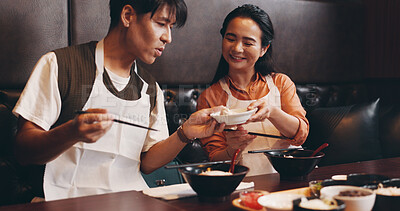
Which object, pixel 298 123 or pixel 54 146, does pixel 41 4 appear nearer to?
pixel 54 146

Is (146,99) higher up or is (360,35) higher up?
(360,35)

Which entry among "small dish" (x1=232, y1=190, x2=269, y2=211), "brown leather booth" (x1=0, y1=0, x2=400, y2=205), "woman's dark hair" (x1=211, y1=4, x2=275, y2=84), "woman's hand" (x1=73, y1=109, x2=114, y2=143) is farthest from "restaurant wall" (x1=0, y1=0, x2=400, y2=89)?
"small dish" (x1=232, y1=190, x2=269, y2=211)

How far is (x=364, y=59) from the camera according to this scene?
3.18m

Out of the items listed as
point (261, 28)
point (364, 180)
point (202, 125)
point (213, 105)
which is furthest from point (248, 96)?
point (364, 180)

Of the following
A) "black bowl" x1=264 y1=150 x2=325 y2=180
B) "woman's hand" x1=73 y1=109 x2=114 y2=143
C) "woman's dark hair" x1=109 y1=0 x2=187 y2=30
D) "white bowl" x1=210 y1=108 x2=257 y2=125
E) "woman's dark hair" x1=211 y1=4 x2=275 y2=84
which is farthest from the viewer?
"woman's dark hair" x1=211 y1=4 x2=275 y2=84

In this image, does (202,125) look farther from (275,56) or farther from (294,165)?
(275,56)

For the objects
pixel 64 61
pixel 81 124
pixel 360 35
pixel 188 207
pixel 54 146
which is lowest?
pixel 188 207

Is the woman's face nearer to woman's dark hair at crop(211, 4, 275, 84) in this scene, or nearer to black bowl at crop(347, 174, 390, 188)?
woman's dark hair at crop(211, 4, 275, 84)

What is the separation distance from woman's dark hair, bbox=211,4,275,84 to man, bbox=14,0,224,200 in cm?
49

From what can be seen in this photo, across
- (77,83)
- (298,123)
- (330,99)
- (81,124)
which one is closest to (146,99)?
(77,83)

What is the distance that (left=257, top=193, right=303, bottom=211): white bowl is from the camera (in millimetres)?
973

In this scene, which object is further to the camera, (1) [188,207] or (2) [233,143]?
(2) [233,143]

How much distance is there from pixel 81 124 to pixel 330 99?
2.22 metres

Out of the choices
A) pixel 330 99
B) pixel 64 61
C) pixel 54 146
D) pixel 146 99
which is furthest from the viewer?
pixel 330 99
